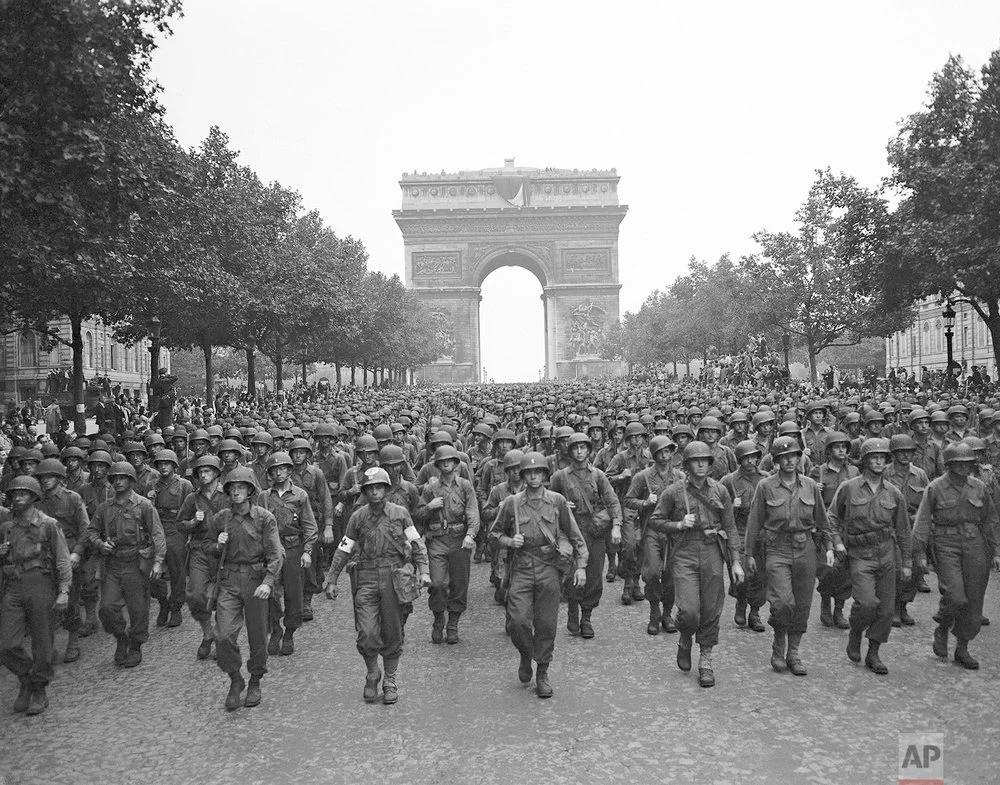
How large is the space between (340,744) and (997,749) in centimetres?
391

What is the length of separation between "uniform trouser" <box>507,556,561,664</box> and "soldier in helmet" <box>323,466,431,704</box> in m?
0.67

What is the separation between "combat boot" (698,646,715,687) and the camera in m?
6.84

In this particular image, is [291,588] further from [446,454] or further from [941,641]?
[941,641]

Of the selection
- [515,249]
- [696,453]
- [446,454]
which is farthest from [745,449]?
[515,249]

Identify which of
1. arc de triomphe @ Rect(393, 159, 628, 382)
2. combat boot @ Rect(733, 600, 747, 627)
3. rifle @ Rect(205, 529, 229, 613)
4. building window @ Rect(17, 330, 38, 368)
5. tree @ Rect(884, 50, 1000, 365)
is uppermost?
arc de triomphe @ Rect(393, 159, 628, 382)

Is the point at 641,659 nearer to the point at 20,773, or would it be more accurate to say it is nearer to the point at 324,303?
the point at 20,773

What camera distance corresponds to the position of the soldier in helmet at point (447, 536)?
8383mm

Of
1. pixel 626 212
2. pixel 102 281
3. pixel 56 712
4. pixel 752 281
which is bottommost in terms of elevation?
pixel 56 712

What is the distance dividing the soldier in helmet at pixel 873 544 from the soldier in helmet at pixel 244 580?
171 inches

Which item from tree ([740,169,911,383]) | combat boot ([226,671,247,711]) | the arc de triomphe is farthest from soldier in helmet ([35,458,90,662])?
the arc de triomphe

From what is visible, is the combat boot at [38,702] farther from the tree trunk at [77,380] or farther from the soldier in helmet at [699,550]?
the tree trunk at [77,380]

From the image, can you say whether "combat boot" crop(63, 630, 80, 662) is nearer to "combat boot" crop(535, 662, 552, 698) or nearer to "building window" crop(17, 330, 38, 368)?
"combat boot" crop(535, 662, 552, 698)

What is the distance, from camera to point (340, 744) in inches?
232

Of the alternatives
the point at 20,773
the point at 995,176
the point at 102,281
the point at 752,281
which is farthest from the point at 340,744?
the point at 752,281
